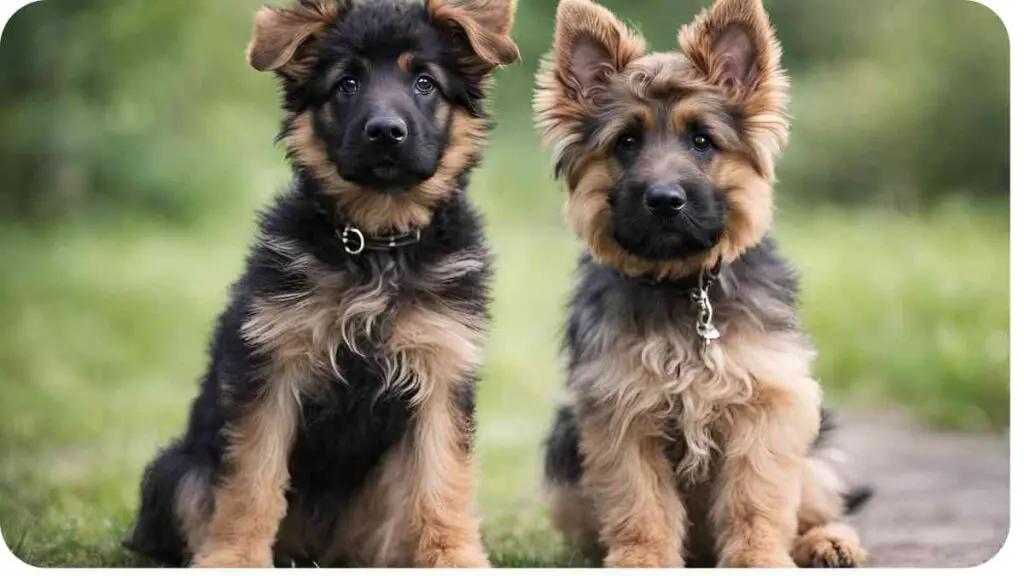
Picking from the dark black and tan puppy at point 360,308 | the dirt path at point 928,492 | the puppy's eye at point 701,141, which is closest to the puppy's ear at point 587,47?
the dark black and tan puppy at point 360,308

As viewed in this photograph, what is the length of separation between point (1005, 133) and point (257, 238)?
3729 millimetres

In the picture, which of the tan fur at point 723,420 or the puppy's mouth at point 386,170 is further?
the tan fur at point 723,420

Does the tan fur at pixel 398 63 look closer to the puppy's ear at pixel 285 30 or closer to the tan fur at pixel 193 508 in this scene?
the puppy's ear at pixel 285 30

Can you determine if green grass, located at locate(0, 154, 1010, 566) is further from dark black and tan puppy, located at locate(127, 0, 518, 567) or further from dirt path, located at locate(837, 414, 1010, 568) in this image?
dark black and tan puppy, located at locate(127, 0, 518, 567)

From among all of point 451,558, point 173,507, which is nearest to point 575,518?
point 451,558

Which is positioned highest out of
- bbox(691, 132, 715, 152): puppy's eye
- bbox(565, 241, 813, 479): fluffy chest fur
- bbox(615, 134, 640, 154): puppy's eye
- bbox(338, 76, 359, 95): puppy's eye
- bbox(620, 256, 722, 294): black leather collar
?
bbox(691, 132, 715, 152): puppy's eye

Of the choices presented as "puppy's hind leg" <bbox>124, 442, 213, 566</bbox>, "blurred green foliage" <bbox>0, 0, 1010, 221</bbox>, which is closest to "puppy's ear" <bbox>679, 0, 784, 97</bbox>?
"blurred green foliage" <bbox>0, 0, 1010, 221</bbox>

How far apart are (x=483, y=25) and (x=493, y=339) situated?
6.20 feet

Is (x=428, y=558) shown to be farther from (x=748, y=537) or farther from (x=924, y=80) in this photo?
(x=924, y=80)

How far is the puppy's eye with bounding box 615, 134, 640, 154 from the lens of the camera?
16.6ft

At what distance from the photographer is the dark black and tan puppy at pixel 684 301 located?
5.04m

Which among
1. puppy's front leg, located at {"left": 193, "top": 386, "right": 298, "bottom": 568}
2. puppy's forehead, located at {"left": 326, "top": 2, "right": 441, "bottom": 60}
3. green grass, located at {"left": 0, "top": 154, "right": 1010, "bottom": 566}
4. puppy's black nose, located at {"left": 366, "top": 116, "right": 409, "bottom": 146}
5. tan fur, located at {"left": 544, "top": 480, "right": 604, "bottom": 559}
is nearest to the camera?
puppy's black nose, located at {"left": 366, "top": 116, "right": 409, "bottom": 146}

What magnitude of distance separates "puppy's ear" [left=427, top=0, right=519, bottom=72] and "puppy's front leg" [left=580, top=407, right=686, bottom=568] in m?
1.49

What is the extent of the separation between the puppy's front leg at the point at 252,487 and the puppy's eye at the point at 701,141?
Answer: 6.07ft
